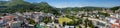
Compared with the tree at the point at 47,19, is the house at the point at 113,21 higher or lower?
lower

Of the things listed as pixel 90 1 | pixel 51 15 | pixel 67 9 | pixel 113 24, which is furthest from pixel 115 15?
pixel 51 15

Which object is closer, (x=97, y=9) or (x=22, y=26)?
(x=22, y=26)

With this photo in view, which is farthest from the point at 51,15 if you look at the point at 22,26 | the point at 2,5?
the point at 2,5

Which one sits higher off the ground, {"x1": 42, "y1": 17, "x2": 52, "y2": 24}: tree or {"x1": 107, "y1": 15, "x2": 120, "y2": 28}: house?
{"x1": 42, "y1": 17, "x2": 52, "y2": 24}: tree

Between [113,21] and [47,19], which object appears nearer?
[47,19]

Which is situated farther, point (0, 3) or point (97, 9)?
point (97, 9)

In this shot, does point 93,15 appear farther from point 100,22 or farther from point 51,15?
point 51,15

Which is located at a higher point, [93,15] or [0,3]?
[0,3]

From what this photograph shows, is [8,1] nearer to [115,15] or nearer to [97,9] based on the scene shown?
[97,9]

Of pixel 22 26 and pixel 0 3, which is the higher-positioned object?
pixel 0 3
